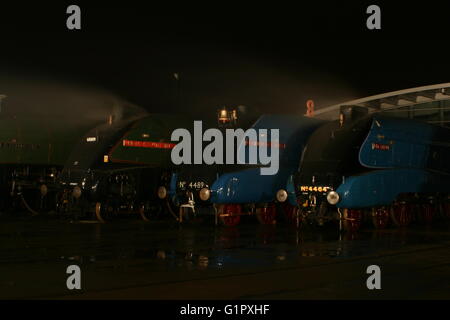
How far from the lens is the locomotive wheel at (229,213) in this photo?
69.8 ft

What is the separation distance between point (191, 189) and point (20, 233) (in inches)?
233

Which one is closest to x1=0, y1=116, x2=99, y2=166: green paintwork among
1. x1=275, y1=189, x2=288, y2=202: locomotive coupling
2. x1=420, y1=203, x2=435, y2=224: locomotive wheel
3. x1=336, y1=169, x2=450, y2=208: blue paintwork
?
x1=275, y1=189, x2=288, y2=202: locomotive coupling

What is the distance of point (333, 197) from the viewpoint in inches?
704

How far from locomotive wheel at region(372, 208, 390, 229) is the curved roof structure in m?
12.4

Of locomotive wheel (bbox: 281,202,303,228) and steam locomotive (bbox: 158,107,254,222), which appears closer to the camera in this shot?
steam locomotive (bbox: 158,107,254,222)

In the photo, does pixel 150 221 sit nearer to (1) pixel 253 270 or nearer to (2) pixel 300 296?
(1) pixel 253 270

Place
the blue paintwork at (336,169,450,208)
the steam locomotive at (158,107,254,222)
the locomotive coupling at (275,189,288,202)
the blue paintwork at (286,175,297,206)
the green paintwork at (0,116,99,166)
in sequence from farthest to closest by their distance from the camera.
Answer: the green paintwork at (0,116,99,166), the steam locomotive at (158,107,254,222), the locomotive coupling at (275,189,288,202), the blue paintwork at (286,175,297,206), the blue paintwork at (336,169,450,208)

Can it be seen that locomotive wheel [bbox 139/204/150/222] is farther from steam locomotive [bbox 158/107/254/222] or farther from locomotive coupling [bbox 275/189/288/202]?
locomotive coupling [bbox 275/189/288/202]

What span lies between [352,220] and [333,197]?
4.87 ft

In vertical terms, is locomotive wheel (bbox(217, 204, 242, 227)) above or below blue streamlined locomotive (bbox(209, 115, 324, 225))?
below

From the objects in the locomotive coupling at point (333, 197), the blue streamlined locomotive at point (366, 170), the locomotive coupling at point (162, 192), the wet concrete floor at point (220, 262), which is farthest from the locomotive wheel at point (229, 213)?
the locomotive coupling at point (333, 197)

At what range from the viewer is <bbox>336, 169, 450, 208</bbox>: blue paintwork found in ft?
59.1
